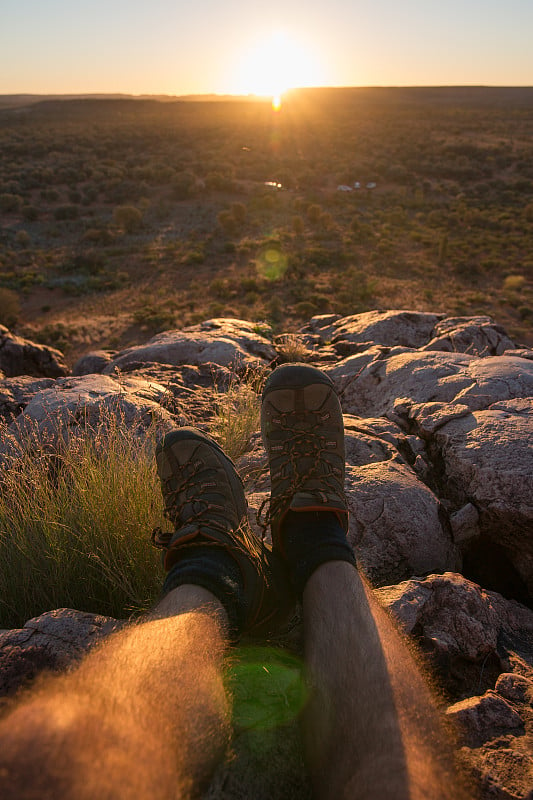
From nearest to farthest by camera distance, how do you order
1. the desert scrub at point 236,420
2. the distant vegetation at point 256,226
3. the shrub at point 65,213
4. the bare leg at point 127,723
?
1. the bare leg at point 127,723
2. the desert scrub at point 236,420
3. the distant vegetation at point 256,226
4. the shrub at point 65,213

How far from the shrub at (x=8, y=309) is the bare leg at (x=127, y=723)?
10917 millimetres

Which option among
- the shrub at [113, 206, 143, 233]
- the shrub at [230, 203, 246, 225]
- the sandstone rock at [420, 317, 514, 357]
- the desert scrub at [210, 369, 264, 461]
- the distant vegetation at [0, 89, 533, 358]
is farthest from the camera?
the shrub at [230, 203, 246, 225]

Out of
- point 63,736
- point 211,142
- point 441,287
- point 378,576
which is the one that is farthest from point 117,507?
point 211,142

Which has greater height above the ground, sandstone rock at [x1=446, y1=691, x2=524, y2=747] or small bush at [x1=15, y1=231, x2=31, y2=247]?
small bush at [x1=15, y1=231, x2=31, y2=247]

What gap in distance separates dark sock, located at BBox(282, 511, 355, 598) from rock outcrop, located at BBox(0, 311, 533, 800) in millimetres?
225

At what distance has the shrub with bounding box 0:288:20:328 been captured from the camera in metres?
10.5

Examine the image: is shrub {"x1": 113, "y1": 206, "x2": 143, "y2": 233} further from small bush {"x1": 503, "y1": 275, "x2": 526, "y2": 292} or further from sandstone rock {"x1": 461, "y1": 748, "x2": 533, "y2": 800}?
sandstone rock {"x1": 461, "y1": 748, "x2": 533, "y2": 800}

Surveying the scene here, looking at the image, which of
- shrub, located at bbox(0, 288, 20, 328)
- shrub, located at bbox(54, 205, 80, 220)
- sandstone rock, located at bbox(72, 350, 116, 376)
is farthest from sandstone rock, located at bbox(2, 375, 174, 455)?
shrub, located at bbox(54, 205, 80, 220)

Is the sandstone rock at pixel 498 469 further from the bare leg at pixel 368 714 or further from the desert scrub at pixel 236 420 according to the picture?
the desert scrub at pixel 236 420

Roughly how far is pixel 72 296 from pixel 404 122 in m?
40.9

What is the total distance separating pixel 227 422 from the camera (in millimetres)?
3047

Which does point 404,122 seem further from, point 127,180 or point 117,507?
point 117,507

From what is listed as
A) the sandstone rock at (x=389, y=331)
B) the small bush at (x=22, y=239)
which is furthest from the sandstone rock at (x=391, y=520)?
the small bush at (x=22, y=239)

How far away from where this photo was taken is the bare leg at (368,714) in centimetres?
90
